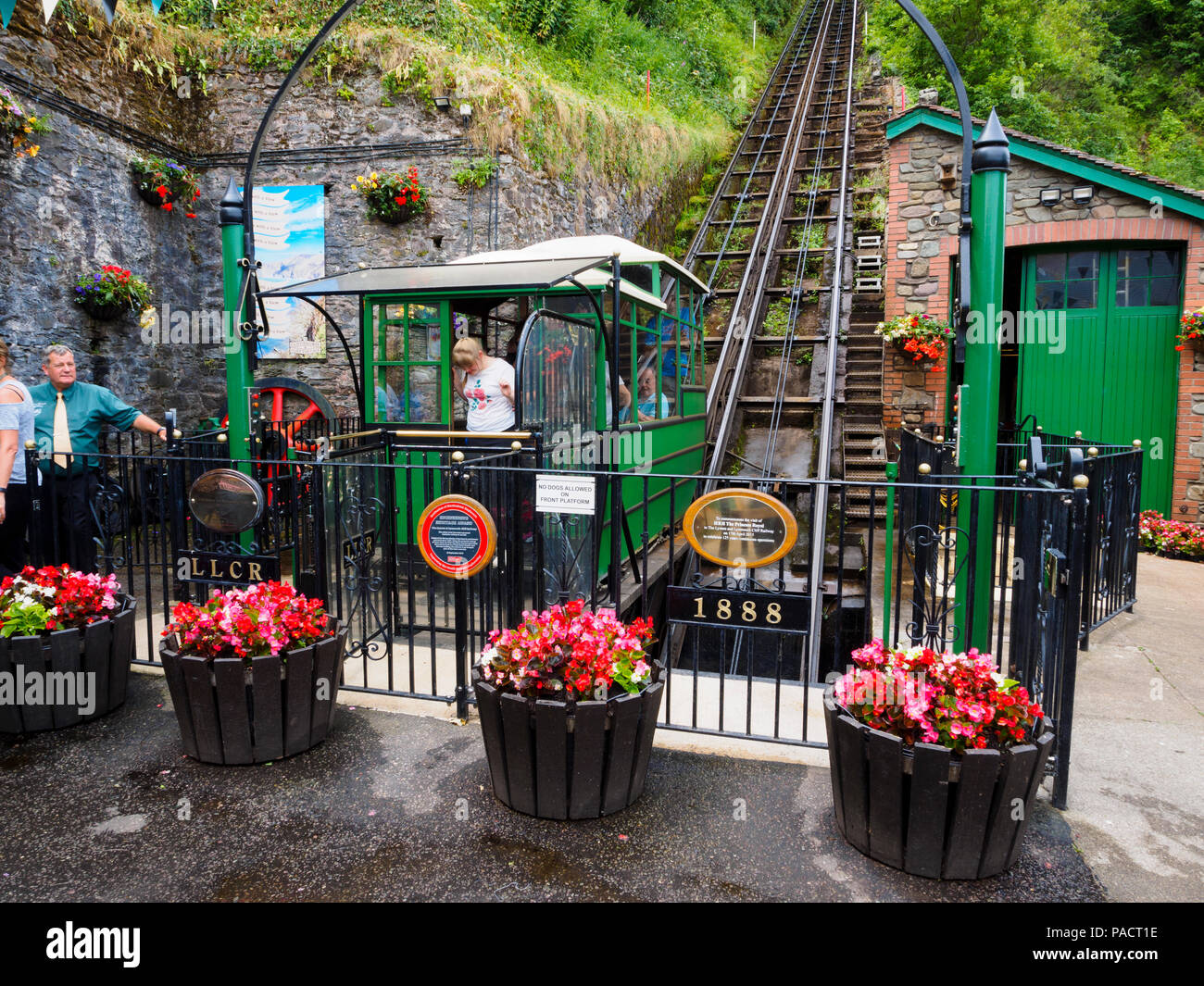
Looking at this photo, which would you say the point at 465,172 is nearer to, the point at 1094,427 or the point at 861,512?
the point at 861,512

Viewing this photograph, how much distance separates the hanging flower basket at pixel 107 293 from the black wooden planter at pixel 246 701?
22.9 ft

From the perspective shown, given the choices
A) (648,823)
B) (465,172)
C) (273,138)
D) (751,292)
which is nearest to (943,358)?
(751,292)

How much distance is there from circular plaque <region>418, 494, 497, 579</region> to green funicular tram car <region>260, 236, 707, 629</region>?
11.3 inches

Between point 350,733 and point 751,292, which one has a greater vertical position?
point 751,292

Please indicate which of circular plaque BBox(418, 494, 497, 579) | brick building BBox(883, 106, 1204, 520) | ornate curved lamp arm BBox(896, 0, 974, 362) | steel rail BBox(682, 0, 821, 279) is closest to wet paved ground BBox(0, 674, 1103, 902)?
circular plaque BBox(418, 494, 497, 579)

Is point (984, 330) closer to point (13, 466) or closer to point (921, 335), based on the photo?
point (13, 466)

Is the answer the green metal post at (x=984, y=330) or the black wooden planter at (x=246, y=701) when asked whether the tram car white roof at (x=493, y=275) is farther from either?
the black wooden planter at (x=246, y=701)

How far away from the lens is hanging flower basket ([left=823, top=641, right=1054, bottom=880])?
2770 millimetres

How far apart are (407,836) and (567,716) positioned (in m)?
0.79
